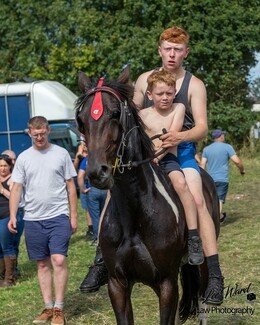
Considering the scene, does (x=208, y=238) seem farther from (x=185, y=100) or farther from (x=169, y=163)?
(x=185, y=100)

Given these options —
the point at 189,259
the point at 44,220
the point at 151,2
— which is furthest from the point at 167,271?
the point at 151,2

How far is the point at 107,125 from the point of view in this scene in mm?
4832

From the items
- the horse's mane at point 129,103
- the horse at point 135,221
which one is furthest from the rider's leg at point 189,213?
the horse's mane at point 129,103

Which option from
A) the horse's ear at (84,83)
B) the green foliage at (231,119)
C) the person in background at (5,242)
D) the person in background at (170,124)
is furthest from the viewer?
the green foliage at (231,119)

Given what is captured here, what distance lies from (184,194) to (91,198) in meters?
7.10

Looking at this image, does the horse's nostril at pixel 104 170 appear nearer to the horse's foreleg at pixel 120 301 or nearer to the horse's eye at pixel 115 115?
the horse's eye at pixel 115 115

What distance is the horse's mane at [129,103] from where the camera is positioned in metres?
5.09

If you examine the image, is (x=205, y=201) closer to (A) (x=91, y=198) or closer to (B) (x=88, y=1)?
(A) (x=91, y=198)

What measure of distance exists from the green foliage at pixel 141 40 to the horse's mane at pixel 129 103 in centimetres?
2750

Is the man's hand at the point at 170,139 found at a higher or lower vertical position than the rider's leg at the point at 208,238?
higher

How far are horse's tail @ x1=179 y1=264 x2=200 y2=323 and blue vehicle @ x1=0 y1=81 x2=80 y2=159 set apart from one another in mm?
15145

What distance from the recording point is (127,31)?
34.3m

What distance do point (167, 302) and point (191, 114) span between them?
1.67 m

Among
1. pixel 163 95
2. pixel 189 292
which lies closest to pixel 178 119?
pixel 163 95
